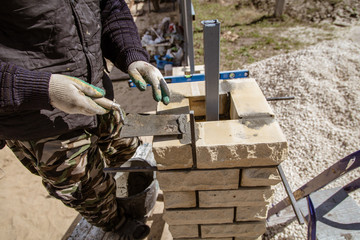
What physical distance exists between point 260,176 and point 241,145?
28 centimetres

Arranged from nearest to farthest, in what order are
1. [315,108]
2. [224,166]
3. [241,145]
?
[241,145] → [224,166] → [315,108]

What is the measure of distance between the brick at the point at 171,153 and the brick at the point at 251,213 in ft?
1.83

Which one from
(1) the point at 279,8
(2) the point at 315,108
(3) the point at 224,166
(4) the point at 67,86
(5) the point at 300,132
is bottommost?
(5) the point at 300,132

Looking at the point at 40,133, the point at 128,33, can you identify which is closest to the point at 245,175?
the point at 40,133

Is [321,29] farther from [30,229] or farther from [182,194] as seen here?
[30,229]

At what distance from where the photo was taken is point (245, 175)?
1.40 m

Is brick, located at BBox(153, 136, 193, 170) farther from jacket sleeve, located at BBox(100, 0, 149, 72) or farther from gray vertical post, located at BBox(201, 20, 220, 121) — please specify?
jacket sleeve, located at BBox(100, 0, 149, 72)

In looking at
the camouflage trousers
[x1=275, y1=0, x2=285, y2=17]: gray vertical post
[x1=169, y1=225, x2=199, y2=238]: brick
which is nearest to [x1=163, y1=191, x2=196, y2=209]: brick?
[x1=169, y1=225, x2=199, y2=238]: brick

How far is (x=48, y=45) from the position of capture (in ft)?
4.93

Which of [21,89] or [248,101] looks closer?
[21,89]

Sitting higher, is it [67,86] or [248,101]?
[67,86]

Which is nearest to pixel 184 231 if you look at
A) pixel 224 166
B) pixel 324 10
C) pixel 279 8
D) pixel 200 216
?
pixel 200 216

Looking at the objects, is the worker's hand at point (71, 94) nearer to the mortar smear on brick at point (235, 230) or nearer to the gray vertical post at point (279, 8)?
the mortar smear on brick at point (235, 230)

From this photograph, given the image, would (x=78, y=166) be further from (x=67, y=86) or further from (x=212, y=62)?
(x=212, y=62)
